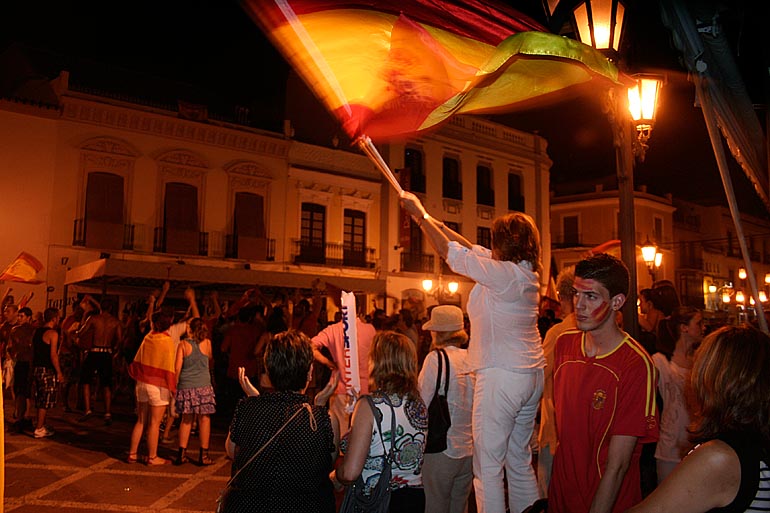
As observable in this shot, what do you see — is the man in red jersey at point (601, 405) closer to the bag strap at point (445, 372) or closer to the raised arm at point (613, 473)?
the raised arm at point (613, 473)

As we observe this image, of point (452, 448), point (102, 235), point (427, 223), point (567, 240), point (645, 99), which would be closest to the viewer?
point (427, 223)

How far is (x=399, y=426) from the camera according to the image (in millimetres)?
3967

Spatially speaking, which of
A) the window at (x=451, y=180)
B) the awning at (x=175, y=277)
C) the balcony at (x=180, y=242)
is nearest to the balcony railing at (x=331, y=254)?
the awning at (x=175, y=277)

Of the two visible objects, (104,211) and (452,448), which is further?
(104,211)

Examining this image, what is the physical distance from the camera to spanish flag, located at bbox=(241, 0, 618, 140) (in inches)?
147

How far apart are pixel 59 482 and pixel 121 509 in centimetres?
152

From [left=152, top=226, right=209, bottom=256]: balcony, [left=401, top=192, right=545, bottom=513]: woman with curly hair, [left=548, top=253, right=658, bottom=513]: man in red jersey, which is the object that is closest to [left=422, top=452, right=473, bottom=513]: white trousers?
[left=401, top=192, right=545, bottom=513]: woman with curly hair

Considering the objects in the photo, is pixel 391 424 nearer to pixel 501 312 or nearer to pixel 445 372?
pixel 501 312

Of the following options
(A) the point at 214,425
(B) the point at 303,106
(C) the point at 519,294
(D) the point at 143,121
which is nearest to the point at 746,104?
(C) the point at 519,294

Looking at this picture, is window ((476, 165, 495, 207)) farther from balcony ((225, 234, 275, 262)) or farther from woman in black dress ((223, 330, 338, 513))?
woman in black dress ((223, 330, 338, 513))

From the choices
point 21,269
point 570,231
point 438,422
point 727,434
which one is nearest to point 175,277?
point 21,269

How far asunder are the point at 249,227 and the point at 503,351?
72.6 feet

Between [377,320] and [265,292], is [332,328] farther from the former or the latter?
[265,292]

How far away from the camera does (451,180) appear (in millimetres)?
32000
